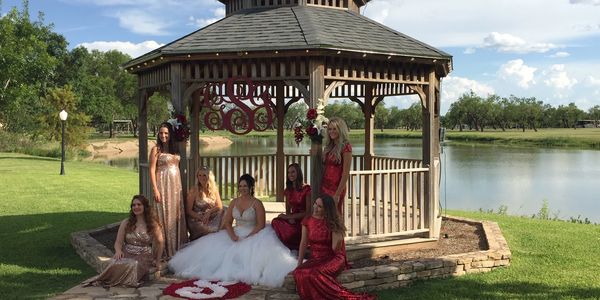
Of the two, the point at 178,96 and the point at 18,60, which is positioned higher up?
the point at 18,60

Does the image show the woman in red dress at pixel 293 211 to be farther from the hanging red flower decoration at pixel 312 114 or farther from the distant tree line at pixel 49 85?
the distant tree line at pixel 49 85

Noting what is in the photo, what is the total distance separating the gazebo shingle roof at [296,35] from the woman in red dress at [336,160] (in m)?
1.18

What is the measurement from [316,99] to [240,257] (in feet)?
7.77

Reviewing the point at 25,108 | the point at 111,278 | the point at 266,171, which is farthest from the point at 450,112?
the point at 111,278

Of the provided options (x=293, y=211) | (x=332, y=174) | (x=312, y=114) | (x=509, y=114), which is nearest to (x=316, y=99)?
(x=312, y=114)

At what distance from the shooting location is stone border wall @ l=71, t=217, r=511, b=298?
5.96m

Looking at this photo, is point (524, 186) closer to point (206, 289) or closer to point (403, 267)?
point (403, 267)

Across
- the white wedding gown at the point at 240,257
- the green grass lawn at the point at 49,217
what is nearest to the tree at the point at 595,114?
the green grass lawn at the point at 49,217

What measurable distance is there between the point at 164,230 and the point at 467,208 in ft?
43.5

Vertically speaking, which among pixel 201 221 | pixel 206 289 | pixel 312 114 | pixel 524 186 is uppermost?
pixel 312 114

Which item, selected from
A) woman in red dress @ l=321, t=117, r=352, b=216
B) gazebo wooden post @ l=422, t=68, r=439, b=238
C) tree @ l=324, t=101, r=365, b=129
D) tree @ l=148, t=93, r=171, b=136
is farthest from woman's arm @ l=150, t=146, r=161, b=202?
tree @ l=324, t=101, r=365, b=129

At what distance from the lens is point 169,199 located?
691 centimetres

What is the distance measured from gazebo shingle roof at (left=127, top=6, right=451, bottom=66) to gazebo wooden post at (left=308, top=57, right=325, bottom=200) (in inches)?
13.2

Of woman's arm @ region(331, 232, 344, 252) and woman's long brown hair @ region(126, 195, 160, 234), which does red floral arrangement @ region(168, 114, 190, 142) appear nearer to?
woman's long brown hair @ region(126, 195, 160, 234)
